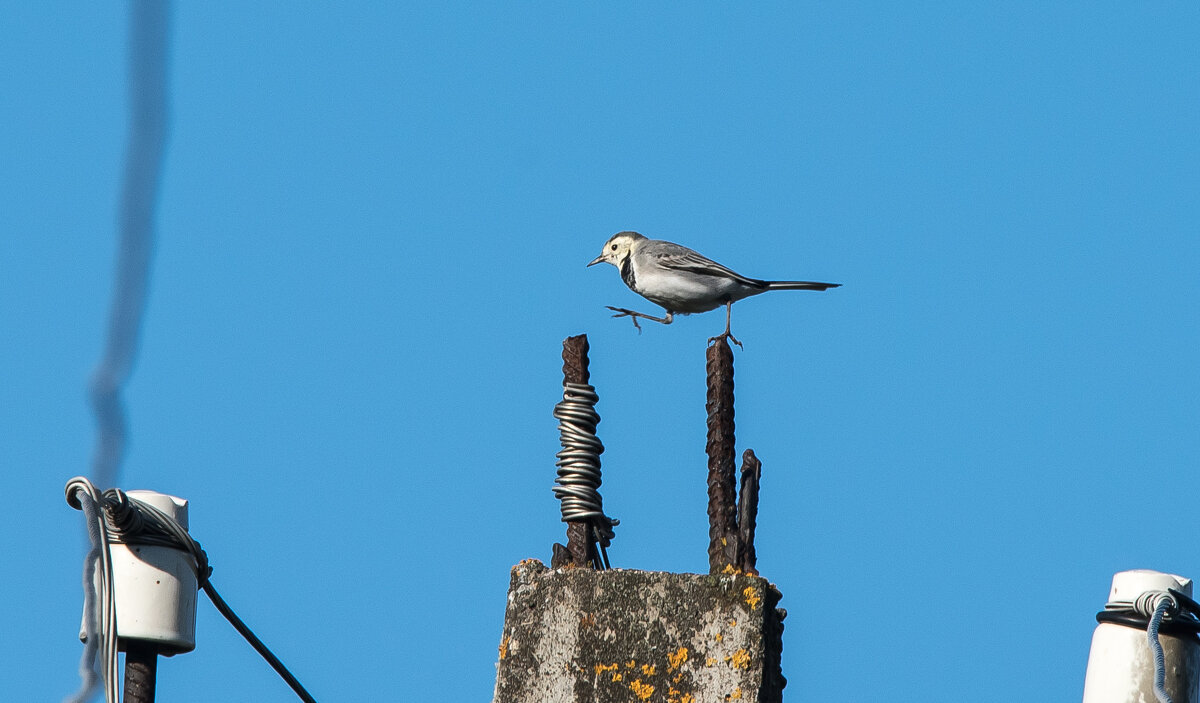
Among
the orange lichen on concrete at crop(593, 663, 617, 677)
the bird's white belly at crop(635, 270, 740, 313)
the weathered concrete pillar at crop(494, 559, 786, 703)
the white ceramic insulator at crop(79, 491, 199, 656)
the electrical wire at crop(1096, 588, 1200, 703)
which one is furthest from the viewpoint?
the bird's white belly at crop(635, 270, 740, 313)

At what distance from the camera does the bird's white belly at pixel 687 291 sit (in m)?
10.1

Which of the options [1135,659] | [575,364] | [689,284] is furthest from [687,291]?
[1135,659]

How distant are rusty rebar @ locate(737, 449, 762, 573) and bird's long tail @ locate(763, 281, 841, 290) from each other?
5066 mm

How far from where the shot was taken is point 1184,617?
5477 millimetres

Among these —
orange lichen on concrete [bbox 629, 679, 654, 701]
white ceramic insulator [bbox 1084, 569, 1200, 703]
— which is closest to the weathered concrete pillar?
orange lichen on concrete [bbox 629, 679, 654, 701]

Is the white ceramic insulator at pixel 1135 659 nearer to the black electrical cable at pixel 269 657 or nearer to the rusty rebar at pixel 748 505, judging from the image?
the rusty rebar at pixel 748 505

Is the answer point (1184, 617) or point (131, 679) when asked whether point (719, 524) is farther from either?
point (131, 679)

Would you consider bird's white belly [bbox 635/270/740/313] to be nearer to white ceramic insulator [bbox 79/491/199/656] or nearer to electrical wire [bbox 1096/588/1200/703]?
electrical wire [bbox 1096/588/1200/703]

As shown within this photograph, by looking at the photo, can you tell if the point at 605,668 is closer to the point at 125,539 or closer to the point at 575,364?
the point at 575,364

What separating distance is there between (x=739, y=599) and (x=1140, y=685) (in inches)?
55.3

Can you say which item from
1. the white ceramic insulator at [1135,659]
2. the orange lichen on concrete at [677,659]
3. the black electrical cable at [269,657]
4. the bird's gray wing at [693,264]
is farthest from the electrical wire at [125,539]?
the bird's gray wing at [693,264]

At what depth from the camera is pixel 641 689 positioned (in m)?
5.06

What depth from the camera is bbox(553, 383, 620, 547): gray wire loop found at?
18.5 feet

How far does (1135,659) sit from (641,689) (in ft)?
5.52
